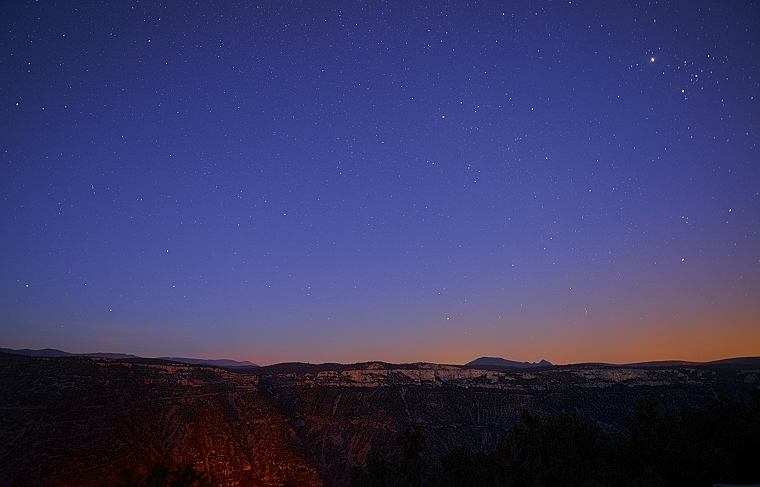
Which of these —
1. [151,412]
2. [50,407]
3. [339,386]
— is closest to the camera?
[50,407]

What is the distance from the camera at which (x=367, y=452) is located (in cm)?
5909

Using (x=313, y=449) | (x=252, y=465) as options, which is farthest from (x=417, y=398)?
(x=252, y=465)

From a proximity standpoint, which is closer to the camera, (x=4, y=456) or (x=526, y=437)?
(x=526, y=437)

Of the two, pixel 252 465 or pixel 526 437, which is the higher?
pixel 526 437

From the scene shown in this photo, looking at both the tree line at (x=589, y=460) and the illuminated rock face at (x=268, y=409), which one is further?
the illuminated rock face at (x=268, y=409)

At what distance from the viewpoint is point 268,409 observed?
65.2m

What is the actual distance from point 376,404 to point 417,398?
6369 millimetres

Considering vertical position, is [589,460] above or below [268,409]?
above

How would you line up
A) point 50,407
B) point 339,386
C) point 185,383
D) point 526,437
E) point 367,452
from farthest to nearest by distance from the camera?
point 339,386 < point 185,383 < point 367,452 < point 50,407 < point 526,437

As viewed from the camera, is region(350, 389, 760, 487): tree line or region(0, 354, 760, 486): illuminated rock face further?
region(0, 354, 760, 486): illuminated rock face

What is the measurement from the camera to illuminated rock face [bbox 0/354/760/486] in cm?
4619

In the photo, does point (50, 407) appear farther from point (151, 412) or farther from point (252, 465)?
point (252, 465)

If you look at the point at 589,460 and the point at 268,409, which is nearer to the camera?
the point at 589,460

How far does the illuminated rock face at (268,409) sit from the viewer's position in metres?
46.2
